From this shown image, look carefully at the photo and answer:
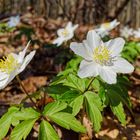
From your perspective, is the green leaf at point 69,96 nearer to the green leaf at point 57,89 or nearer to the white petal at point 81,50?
the green leaf at point 57,89

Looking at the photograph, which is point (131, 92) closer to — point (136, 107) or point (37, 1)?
point (136, 107)

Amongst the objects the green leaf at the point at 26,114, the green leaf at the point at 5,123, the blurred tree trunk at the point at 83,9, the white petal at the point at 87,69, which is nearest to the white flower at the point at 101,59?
the white petal at the point at 87,69

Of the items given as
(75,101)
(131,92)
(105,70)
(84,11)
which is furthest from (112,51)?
(84,11)

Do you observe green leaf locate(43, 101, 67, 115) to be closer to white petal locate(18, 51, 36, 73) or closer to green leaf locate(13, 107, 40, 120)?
green leaf locate(13, 107, 40, 120)

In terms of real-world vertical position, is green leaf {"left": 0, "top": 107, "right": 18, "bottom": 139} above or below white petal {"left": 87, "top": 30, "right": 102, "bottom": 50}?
below

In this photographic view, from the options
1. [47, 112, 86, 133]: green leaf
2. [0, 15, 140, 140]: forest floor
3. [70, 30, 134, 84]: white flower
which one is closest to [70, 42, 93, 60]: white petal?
[70, 30, 134, 84]: white flower

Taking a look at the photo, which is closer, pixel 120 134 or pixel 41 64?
pixel 120 134

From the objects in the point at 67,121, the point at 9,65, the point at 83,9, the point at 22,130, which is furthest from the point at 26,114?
the point at 83,9
